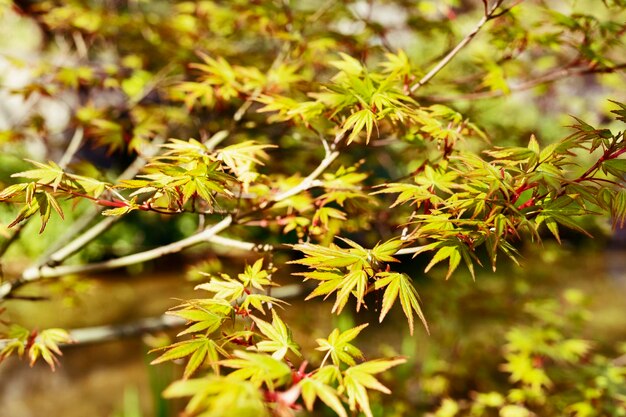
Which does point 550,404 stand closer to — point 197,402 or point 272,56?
point 197,402

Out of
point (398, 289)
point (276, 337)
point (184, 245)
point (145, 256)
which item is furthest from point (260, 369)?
point (145, 256)

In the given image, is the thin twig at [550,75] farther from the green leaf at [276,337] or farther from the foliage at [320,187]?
the green leaf at [276,337]

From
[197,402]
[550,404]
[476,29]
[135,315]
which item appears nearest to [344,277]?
[197,402]

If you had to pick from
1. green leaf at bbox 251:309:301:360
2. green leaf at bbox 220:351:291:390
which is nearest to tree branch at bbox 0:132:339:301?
green leaf at bbox 251:309:301:360

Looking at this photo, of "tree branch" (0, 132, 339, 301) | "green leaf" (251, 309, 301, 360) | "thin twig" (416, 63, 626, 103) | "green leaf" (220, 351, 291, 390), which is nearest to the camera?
"green leaf" (220, 351, 291, 390)

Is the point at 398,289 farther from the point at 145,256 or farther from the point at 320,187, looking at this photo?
the point at 145,256

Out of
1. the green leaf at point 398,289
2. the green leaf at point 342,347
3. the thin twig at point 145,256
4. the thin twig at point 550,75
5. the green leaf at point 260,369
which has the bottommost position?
the thin twig at point 145,256

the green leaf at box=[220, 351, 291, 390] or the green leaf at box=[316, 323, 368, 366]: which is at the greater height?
the green leaf at box=[220, 351, 291, 390]

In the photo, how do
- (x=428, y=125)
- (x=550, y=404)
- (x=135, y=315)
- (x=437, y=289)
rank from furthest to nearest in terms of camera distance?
(x=135, y=315), (x=437, y=289), (x=550, y=404), (x=428, y=125)

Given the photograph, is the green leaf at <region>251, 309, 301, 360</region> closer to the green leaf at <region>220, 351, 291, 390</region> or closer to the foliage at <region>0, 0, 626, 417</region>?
the foliage at <region>0, 0, 626, 417</region>

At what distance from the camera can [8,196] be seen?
4.08ft

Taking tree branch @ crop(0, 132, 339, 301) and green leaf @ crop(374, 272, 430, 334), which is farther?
tree branch @ crop(0, 132, 339, 301)

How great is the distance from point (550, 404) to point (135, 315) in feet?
14.3

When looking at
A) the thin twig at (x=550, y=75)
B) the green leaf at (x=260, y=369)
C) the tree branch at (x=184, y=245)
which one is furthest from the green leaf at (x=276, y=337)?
the thin twig at (x=550, y=75)
